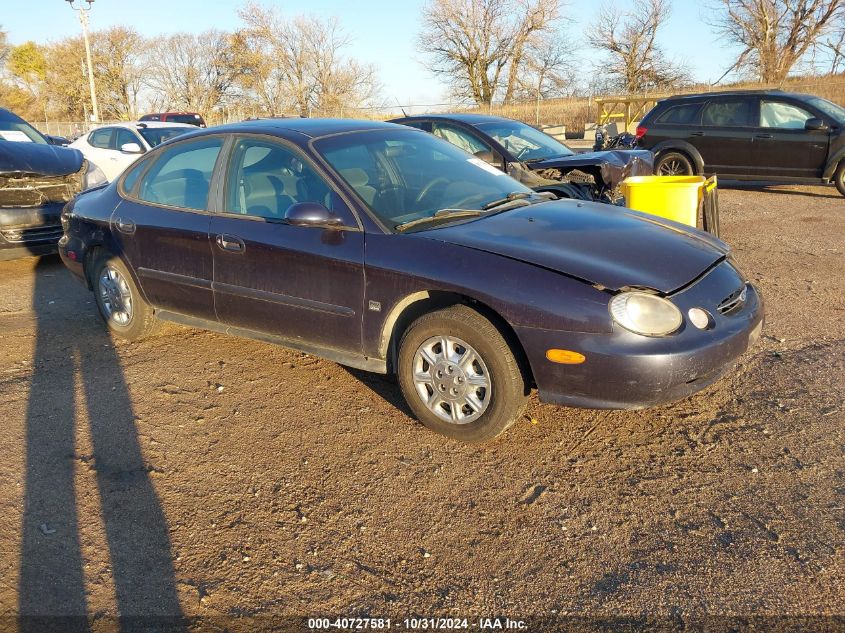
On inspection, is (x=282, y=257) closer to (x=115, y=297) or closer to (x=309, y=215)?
(x=309, y=215)

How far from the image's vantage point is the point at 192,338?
17.9 ft

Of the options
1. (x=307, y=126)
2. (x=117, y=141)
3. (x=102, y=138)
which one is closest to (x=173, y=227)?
(x=307, y=126)

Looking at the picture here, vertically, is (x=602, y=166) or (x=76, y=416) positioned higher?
(x=602, y=166)

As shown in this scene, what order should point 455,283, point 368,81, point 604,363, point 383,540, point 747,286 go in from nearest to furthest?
point 383,540
point 604,363
point 455,283
point 747,286
point 368,81

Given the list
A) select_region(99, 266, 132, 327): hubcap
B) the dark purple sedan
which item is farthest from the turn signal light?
select_region(99, 266, 132, 327): hubcap

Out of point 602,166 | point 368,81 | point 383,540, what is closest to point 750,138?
point 602,166

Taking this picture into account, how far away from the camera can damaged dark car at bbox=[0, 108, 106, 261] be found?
7371mm

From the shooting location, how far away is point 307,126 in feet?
15.1

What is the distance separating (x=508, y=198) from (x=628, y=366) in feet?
5.35

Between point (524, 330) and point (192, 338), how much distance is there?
3.12 metres

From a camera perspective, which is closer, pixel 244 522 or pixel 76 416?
pixel 244 522

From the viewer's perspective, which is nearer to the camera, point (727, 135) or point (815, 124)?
point (815, 124)

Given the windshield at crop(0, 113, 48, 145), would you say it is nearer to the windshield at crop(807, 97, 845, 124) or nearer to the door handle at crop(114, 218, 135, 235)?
the door handle at crop(114, 218, 135, 235)

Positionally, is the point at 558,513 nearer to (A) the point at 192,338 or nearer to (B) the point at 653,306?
(B) the point at 653,306
